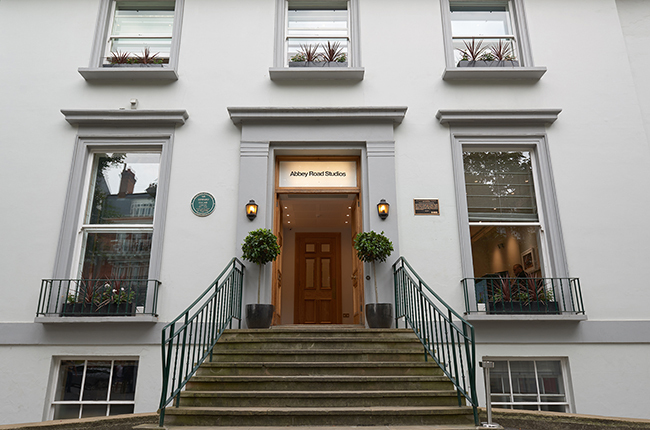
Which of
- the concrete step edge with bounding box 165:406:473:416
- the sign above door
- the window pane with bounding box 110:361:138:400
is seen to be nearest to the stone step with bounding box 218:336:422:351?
the concrete step edge with bounding box 165:406:473:416

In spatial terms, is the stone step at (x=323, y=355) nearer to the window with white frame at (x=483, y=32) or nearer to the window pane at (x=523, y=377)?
the window pane at (x=523, y=377)

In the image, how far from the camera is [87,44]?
6781 millimetres

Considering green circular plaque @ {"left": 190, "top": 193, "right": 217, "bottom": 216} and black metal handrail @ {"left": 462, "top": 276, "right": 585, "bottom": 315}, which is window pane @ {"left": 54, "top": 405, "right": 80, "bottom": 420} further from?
black metal handrail @ {"left": 462, "top": 276, "right": 585, "bottom": 315}

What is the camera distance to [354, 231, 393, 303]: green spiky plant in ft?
18.5

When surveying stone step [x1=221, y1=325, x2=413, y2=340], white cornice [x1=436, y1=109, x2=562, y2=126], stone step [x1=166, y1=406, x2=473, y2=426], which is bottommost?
stone step [x1=166, y1=406, x2=473, y2=426]

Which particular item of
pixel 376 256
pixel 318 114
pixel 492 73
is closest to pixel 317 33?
pixel 318 114

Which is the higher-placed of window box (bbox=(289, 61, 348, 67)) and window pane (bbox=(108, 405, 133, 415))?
window box (bbox=(289, 61, 348, 67))

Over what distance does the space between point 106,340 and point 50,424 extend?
1.54 m

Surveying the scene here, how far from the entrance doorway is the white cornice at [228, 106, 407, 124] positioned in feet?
8.08

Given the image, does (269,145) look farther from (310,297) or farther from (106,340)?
(310,297)

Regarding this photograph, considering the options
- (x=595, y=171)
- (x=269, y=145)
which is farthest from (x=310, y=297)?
(x=595, y=171)

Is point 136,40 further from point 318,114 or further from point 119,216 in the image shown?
point 318,114

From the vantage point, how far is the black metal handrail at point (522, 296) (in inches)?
223

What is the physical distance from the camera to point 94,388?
18.2ft
